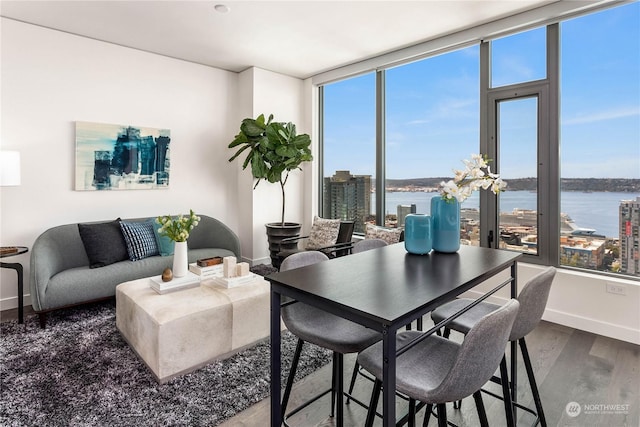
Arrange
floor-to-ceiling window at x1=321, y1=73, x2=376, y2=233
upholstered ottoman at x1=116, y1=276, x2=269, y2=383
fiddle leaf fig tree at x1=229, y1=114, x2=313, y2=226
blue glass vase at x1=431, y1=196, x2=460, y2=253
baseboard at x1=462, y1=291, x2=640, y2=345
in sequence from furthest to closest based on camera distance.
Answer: floor-to-ceiling window at x1=321, y1=73, x2=376, y2=233 → fiddle leaf fig tree at x1=229, y1=114, x2=313, y2=226 → baseboard at x1=462, y1=291, x2=640, y2=345 → upholstered ottoman at x1=116, y1=276, x2=269, y2=383 → blue glass vase at x1=431, y1=196, x2=460, y2=253

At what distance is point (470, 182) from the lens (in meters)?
1.95

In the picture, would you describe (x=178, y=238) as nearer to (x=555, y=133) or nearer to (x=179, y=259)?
(x=179, y=259)

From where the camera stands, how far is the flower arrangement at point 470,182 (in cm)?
191

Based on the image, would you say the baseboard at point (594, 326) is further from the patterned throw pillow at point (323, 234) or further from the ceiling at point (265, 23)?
the ceiling at point (265, 23)

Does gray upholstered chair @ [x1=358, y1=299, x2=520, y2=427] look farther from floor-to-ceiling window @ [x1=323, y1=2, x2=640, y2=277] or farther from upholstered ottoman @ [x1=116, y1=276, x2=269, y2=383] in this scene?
floor-to-ceiling window @ [x1=323, y1=2, x2=640, y2=277]

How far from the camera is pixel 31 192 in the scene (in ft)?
12.2

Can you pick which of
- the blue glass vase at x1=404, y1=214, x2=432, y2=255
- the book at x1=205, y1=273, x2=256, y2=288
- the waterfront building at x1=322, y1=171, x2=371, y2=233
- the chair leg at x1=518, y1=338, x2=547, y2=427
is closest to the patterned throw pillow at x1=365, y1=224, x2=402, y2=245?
the waterfront building at x1=322, y1=171, x2=371, y2=233

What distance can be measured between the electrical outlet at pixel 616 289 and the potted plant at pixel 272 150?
11.1 ft

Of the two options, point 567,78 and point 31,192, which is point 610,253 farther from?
point 31,192

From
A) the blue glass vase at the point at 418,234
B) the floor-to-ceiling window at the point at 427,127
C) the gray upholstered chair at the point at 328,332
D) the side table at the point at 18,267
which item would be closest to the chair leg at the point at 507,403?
the gray upholstered chair at the point at 328,332

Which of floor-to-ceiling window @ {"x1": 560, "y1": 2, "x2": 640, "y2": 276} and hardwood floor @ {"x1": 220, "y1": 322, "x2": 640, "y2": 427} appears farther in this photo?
floor-to-ceiling window @ {"x1": 560, "y1": 2, "x2": 640, "y2": 276}

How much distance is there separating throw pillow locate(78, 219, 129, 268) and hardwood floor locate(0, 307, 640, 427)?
8.41ft

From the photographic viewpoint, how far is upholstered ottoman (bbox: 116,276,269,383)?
2.31 metres

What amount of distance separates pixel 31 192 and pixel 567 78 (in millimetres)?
5535
